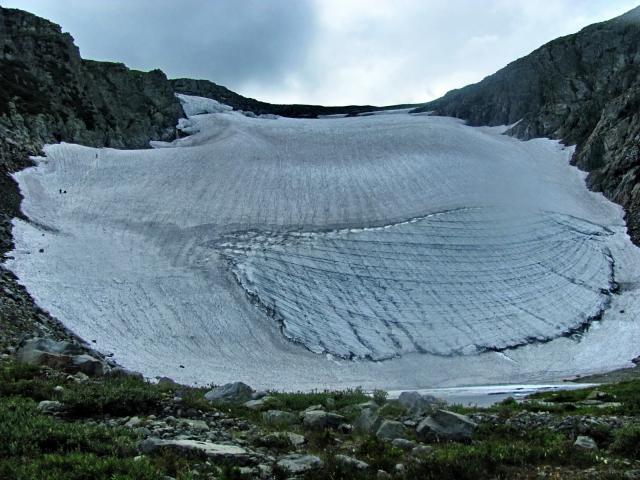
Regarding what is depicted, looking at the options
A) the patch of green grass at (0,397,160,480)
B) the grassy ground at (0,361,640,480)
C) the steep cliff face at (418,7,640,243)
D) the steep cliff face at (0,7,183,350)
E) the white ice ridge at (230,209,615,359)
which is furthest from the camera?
the steep cliff face at (418,7,640,243)

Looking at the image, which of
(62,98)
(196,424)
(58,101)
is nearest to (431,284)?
(196,424)

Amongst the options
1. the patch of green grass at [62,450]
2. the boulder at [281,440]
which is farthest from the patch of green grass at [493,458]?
the patch of green grass at [62,450]

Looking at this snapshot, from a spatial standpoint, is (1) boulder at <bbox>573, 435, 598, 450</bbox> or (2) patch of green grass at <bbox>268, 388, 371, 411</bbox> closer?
(1) boulder at <bbox>573, 435, 598, 450</bbox>

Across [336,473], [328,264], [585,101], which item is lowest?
[336,473]

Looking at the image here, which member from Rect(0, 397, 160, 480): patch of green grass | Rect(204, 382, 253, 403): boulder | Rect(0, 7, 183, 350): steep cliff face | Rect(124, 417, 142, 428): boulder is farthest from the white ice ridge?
Rect(0, 397, 160, 480): patch of green grass

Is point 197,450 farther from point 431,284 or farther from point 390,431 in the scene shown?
point 431,284

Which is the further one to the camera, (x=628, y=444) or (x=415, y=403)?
(x=415, y=403)

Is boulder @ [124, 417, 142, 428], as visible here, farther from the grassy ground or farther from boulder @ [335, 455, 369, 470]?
boulder @ [335, 455, 369, 470]
